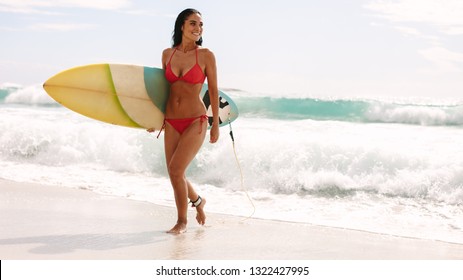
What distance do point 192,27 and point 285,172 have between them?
3.38m

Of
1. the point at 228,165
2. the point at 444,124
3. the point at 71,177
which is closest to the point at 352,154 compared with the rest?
the point at 228,165

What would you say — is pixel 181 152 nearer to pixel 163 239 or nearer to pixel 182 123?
pixel 182 123

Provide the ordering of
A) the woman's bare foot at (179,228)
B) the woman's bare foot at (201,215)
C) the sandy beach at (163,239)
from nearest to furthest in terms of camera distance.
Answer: the sandy beach at (163,239)
the woman's bare foot at (179,228)
the woman's bare foot at (201,215)

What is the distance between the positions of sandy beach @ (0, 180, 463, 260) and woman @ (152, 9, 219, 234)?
464 mm

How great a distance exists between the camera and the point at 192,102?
4.41 metres

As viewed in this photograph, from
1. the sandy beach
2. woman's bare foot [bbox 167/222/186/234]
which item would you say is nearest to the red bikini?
woman's bare foot [bbox 167/222/186/234]

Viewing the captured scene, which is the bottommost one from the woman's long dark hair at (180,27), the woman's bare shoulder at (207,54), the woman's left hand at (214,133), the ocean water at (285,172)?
the ocean water at (285,172)

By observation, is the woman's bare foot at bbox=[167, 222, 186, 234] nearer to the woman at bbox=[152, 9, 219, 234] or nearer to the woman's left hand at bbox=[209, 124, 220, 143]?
the woman at bbox=[152, 9, 219, 234]

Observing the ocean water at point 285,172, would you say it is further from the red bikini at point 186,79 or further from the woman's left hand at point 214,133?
the red bikini at point 186,79

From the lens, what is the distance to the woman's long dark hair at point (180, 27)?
14.3ft

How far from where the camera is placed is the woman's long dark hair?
4.36 metres

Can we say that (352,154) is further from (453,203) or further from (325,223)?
(325,223)

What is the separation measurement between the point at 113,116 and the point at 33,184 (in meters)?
2.21

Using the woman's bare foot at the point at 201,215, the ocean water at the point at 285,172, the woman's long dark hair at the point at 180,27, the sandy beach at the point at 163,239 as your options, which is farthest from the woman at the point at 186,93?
the ocean water at the point at 285,172
